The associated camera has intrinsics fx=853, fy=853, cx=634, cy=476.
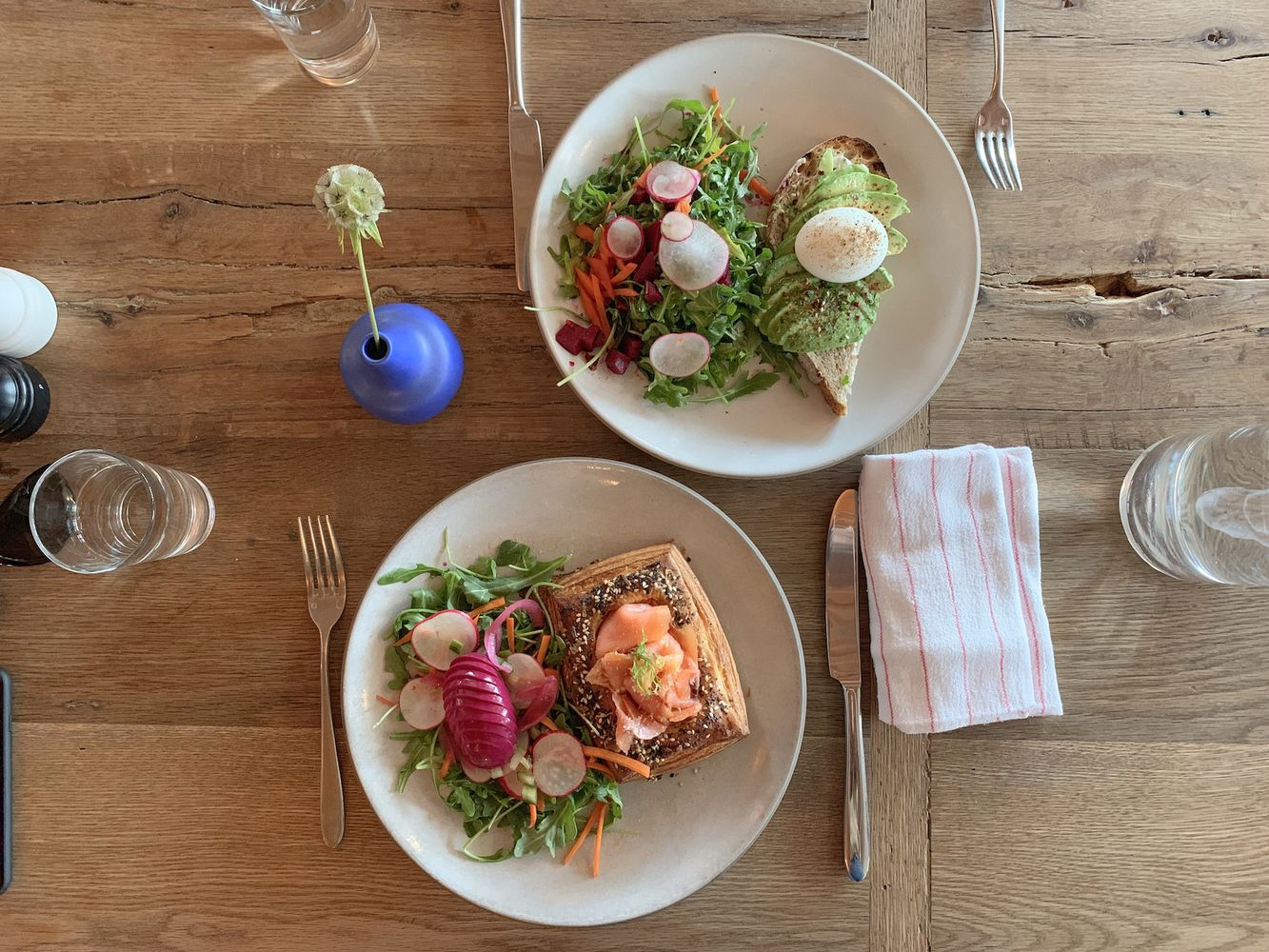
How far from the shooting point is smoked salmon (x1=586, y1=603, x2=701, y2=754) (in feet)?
6.27

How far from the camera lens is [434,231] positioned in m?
2.20

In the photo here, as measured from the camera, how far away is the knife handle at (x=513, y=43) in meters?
2.16

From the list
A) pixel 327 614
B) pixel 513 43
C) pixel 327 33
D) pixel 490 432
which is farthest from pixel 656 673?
pixel 327 33

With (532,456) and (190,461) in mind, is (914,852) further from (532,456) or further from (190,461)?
(190,461)

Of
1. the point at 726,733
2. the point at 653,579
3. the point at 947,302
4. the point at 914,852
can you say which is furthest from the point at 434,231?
the point at 914,852

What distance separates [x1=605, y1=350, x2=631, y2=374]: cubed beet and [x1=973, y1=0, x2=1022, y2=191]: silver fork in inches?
43.4

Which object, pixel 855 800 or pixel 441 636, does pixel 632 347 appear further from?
pixel 855 800

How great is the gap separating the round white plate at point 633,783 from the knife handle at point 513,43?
97 cm

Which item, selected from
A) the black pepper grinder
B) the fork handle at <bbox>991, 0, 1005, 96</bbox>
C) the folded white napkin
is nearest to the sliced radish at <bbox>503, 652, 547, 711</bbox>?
the folded white napkin

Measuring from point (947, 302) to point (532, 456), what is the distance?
1.10 m

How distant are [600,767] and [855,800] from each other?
2.10ft

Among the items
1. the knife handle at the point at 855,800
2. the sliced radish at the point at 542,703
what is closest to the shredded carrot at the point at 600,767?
the sliced radish at the point at 542,703

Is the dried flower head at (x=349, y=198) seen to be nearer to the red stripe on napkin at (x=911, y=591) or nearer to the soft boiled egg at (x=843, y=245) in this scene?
the soft boiled egg at (x=843, y=245)

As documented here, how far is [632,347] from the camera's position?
2.05 metres
